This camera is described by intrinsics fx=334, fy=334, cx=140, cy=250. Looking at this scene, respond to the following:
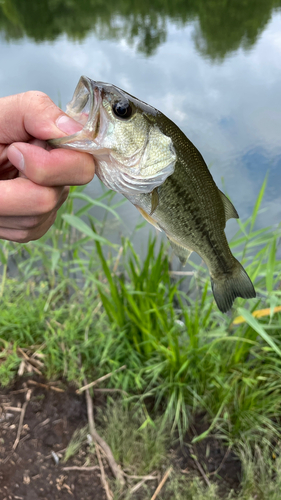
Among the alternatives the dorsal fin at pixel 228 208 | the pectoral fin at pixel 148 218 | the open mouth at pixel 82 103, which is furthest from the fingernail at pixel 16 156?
the dorsal fin at pixel 228 208

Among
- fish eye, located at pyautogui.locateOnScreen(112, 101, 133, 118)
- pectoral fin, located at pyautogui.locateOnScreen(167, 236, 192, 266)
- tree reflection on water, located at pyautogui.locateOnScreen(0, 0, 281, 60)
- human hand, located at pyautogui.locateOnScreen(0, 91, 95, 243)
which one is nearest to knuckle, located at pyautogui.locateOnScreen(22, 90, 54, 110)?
human hand, located at pyautogui.locateOnScreen(0, 91, 95, 243)

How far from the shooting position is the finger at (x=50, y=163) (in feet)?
3.62

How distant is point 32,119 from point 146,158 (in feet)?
1.34

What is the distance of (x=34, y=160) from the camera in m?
1.11

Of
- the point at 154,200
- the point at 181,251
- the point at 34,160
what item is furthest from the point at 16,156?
the point at 181,251

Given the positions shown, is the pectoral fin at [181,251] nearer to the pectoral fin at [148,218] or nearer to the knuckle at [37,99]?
the pectoral fin at [148,218]

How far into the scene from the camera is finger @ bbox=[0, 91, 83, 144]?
1110 mm

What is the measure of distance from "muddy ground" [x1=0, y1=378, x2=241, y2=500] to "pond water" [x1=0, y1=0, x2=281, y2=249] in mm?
1943

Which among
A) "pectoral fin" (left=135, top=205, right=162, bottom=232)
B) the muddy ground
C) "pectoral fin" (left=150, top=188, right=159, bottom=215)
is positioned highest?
"pectoral fin" (left=150, top=188, right=159, bottom=215)

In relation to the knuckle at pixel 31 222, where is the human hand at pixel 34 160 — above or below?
above

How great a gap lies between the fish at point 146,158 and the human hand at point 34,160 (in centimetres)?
5

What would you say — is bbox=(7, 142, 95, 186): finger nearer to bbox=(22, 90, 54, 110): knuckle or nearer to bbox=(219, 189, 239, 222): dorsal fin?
bbox=(22, 90, 54, 110): knuckle

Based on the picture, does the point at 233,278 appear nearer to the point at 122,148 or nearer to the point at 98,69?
the point at 122,148

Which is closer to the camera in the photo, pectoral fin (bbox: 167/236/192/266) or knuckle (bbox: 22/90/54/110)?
knuckle (bbox: 22/90/54/110)
